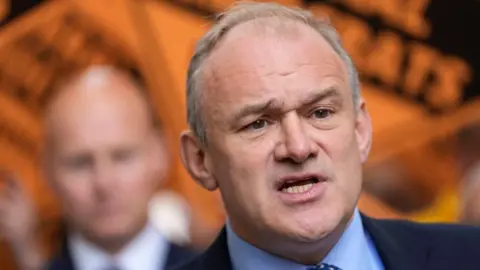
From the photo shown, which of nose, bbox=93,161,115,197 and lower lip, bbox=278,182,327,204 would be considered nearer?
lower lip, bbox=278,182,327,204

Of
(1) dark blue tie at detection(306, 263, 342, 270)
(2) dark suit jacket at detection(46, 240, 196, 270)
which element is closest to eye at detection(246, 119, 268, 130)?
(1) dark blue tie at detection(306, 263, 342, 270)

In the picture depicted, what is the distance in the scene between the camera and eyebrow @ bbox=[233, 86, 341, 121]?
7.02ft

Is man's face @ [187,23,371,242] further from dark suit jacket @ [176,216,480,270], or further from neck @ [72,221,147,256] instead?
neck @ [72,221,147,256]

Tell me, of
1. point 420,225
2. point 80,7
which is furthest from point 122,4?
point 420,225

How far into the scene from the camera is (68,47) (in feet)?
13.7

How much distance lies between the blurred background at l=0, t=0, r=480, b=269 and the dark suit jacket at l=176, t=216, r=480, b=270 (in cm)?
158

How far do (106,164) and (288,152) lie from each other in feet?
5.05

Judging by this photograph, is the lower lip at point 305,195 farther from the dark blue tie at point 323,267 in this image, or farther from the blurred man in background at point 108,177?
the blurred man in background at point 108,177

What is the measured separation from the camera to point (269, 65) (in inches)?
85.9

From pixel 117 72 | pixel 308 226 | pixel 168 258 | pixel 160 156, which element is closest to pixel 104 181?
pixel 160 156

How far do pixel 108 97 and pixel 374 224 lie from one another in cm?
151

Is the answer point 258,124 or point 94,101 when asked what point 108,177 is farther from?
point 258,124

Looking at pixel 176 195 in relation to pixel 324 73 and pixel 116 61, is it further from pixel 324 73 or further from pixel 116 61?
pixel 324 73

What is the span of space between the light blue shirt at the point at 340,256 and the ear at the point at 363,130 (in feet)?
0.48
